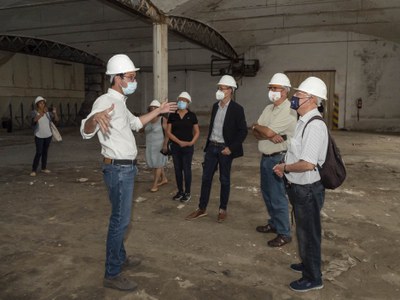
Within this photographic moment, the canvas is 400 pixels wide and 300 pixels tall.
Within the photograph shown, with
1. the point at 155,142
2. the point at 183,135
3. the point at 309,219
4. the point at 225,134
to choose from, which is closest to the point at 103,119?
the point at 309,219

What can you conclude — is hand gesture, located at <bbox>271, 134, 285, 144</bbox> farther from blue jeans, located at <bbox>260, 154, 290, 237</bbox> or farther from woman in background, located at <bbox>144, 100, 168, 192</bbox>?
woman in background, located at <bbox>144, 100, 168, 192</bbox>

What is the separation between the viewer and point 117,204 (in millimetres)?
2768

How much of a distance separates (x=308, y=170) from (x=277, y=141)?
3.69 ft

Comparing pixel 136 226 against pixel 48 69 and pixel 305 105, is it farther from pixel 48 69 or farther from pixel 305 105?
pixel 48 69

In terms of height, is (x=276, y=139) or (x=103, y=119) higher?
(x=103, y=119)

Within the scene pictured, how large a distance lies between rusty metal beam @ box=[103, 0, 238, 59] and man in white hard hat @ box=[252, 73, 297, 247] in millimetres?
6088

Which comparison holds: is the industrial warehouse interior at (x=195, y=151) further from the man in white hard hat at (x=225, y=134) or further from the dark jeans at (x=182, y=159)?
the man in white hard hat at (x=225, y=134)

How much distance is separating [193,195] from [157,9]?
6.47m

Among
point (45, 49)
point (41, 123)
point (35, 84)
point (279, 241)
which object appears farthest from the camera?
point (45, 49)

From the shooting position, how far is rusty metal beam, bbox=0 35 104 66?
16688 millimetres

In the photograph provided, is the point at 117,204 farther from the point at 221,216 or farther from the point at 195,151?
the point at 195,151

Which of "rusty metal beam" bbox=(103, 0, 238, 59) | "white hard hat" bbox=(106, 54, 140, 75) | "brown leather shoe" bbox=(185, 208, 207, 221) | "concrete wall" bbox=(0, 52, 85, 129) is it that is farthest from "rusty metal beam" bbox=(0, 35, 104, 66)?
"white hard hat" bbox=(106, 54, 140, 75)

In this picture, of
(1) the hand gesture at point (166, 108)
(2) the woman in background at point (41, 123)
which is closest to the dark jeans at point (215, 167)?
(1) the hand gesture at point (166, 108)

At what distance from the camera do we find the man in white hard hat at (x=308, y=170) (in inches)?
101
